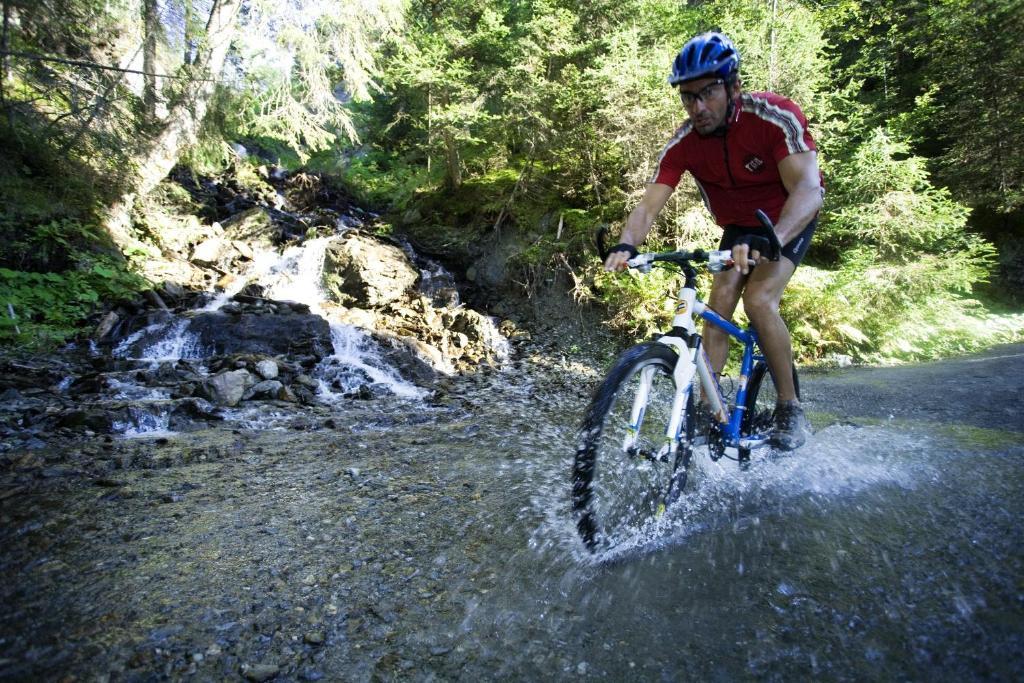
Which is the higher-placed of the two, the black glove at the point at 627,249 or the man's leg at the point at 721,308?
the black glove at the point at 627,249

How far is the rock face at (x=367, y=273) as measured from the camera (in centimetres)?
1300

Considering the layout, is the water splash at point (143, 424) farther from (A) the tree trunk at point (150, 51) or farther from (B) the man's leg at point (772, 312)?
(A) the tree trunk at point (150, 51)

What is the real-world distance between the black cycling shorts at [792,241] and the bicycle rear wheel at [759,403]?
776mm

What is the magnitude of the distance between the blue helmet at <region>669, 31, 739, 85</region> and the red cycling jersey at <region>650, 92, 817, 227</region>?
24cm

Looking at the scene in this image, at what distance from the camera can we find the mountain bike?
107 inches

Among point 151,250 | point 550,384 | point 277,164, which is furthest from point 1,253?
point 277,164

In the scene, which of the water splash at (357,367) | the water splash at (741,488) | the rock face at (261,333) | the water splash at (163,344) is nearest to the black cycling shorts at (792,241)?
the water splash at (741,488)

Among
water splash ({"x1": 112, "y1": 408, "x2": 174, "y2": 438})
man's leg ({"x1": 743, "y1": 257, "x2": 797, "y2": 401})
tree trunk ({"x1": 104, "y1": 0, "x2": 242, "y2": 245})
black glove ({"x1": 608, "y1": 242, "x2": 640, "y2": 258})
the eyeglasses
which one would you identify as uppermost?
tree trunk ({"x1": 104, "y1": 0, "x2": 242, "y2": 245})

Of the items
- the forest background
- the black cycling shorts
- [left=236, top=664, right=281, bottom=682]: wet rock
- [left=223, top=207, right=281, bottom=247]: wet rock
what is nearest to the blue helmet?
the black cycling shorts

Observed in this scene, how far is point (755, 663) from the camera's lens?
1864 millimetres

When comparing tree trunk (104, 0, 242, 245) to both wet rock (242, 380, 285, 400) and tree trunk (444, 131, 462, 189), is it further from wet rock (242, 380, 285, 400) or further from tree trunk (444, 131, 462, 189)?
wet rock (242, 380, 285, 400)

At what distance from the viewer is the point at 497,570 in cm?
264

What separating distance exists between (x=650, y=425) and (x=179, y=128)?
1408 centimetres

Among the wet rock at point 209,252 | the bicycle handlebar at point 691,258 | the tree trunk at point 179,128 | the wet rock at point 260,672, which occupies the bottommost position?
the wet rock at point 260,672
